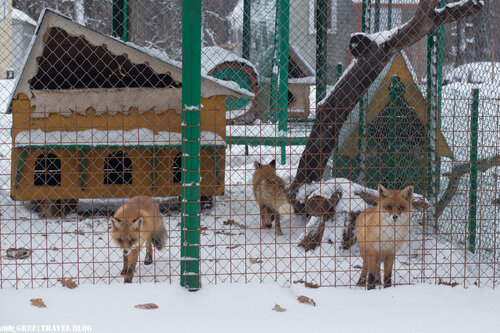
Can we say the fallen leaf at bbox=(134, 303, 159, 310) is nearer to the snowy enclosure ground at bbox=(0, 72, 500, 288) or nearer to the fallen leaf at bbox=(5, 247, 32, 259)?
the snowy enclosure ground at bbox=(0, 72, 500, 288)

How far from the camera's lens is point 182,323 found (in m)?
4.00

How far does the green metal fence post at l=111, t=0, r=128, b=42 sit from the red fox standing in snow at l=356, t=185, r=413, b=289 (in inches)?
210

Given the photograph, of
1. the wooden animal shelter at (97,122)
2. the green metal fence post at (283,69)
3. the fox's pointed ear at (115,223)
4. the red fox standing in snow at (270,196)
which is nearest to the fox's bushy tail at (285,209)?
the red fox standing in snow at (270,196)

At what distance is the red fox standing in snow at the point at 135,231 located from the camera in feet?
16.8

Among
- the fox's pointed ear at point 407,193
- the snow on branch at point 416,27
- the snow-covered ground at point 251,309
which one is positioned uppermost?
the snow on branch at point 416,27

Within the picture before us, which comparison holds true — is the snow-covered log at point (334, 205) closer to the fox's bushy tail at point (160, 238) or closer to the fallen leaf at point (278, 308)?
the fox's bushy tail at point (160, 238)

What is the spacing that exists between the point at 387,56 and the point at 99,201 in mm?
4189

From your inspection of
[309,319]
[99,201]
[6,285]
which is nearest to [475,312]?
[309,319]

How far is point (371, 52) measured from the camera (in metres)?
6.04

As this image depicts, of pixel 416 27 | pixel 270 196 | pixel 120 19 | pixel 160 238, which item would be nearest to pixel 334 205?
pixel 270 196

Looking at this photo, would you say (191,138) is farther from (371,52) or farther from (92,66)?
(92,66)

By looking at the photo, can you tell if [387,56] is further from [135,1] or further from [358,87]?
[135,1]

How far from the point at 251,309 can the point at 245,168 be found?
3.58 ft

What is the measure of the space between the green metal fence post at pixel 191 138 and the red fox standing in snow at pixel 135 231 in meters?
0.68
